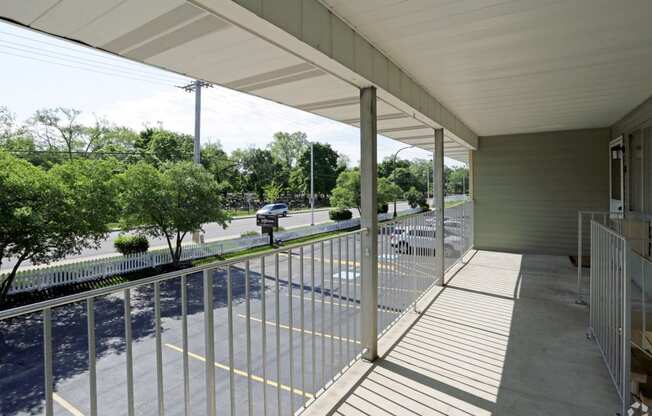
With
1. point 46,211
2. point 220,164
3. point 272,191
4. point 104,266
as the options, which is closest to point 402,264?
point 46,211

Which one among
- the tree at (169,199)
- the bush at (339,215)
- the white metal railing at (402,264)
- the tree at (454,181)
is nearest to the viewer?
the white metal railing at (402,264)

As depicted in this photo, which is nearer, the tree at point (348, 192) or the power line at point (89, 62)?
the power line at point (89, 62)

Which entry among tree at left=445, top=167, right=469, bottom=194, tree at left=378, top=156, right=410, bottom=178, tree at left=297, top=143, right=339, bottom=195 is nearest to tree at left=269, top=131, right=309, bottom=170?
tree at left=297, top=143, right=339, bottom=195

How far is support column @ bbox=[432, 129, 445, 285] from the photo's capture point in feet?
14.9

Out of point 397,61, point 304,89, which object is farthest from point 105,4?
point 397,61

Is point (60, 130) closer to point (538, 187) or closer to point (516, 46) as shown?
point (538, 187)

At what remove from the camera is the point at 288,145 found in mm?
42219

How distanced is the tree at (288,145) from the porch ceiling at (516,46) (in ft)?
126

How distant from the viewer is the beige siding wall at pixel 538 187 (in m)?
6.43

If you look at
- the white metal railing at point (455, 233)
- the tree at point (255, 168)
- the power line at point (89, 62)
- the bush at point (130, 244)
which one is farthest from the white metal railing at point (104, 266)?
the tree at point (255, 168)

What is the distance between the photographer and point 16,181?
6.86m

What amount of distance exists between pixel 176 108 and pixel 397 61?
30.8 metres

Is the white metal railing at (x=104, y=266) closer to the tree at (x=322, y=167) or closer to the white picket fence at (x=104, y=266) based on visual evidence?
the white picket fence at (x=104, y=266)

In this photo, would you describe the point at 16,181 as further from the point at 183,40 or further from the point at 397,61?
the point at 397,61
